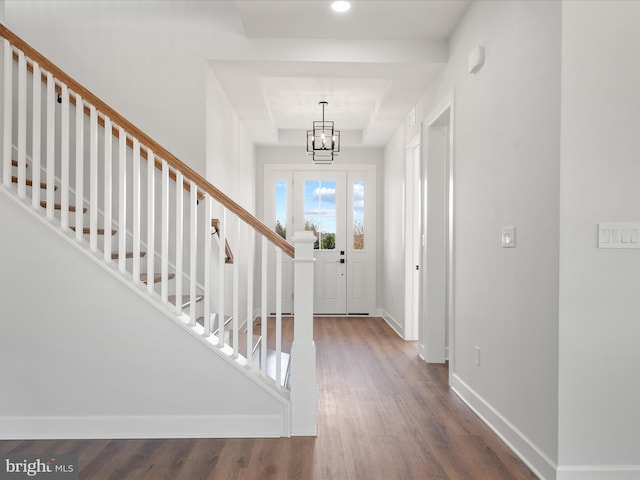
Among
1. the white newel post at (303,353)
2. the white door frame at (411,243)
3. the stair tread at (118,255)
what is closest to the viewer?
the white newel post at (303,353)

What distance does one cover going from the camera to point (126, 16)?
3979 millimetres

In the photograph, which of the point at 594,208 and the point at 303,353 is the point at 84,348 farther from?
the point at 594,208

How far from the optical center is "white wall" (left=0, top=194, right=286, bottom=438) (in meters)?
2.83

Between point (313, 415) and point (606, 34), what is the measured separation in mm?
2370

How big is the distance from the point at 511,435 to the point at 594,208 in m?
1.29

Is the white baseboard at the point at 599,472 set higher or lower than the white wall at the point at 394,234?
lower

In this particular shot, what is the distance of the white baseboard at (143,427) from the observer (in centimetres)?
281

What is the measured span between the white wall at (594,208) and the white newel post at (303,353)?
4.16 feet

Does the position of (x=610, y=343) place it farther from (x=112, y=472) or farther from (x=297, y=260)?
(x=112, y=472)

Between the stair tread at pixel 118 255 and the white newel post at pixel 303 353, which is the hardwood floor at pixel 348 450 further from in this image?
the stair tread at pixel 118 255

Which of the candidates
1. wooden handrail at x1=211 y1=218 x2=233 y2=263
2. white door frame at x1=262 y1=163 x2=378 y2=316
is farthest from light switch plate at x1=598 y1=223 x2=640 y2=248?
white door frame at x1=262 y1=163 x2=378 y2=316

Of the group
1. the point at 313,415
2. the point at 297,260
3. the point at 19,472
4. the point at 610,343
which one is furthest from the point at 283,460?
the point at 610,343

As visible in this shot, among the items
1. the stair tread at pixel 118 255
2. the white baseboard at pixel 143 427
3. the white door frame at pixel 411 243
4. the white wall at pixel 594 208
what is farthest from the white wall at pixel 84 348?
the white door frame at pixel 411 243

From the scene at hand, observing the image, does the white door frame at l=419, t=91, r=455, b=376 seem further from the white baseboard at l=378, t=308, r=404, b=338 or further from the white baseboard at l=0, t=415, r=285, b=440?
the white baseboard at l=0, t=415, r=285, b=440
